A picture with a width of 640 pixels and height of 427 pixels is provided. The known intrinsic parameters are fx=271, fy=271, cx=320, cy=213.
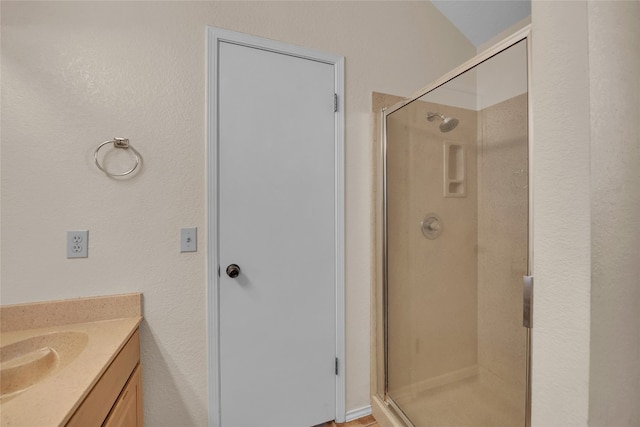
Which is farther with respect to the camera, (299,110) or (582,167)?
(299,110)

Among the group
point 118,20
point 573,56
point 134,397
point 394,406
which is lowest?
point 394,406

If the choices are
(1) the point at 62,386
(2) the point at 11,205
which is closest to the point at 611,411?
(1) the point at 62,386

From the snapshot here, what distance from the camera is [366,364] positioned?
5.67 feet

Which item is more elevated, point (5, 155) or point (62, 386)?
point (5, 155)

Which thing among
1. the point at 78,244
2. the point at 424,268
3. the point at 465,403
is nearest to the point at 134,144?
the point at 78,244

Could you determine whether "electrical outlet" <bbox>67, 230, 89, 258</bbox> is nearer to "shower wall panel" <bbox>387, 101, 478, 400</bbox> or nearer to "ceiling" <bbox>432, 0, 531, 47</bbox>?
"shower wall panel" <bbox>387, 101, 478, 400</bbox>

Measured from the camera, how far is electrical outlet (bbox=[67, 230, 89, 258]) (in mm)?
1186

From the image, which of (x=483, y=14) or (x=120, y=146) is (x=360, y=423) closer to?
(x=120, y=146)

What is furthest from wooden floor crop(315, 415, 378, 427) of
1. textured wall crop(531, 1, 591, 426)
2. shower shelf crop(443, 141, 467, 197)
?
shower shelf crop(443, 141, 467, 197)

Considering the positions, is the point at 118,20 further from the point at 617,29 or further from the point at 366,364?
the point at 366,364

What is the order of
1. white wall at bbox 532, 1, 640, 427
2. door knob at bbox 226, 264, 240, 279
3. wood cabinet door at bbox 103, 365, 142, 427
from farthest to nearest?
door knob at bbox 226, 264, 240, 279 < wood cabinet door at bbox 103, 365, 142, 427 < white wall at bbox 532, 1, 640, 427

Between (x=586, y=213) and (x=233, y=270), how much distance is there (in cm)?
136

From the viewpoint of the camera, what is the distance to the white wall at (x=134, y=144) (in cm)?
113

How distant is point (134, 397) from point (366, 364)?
1241mm
